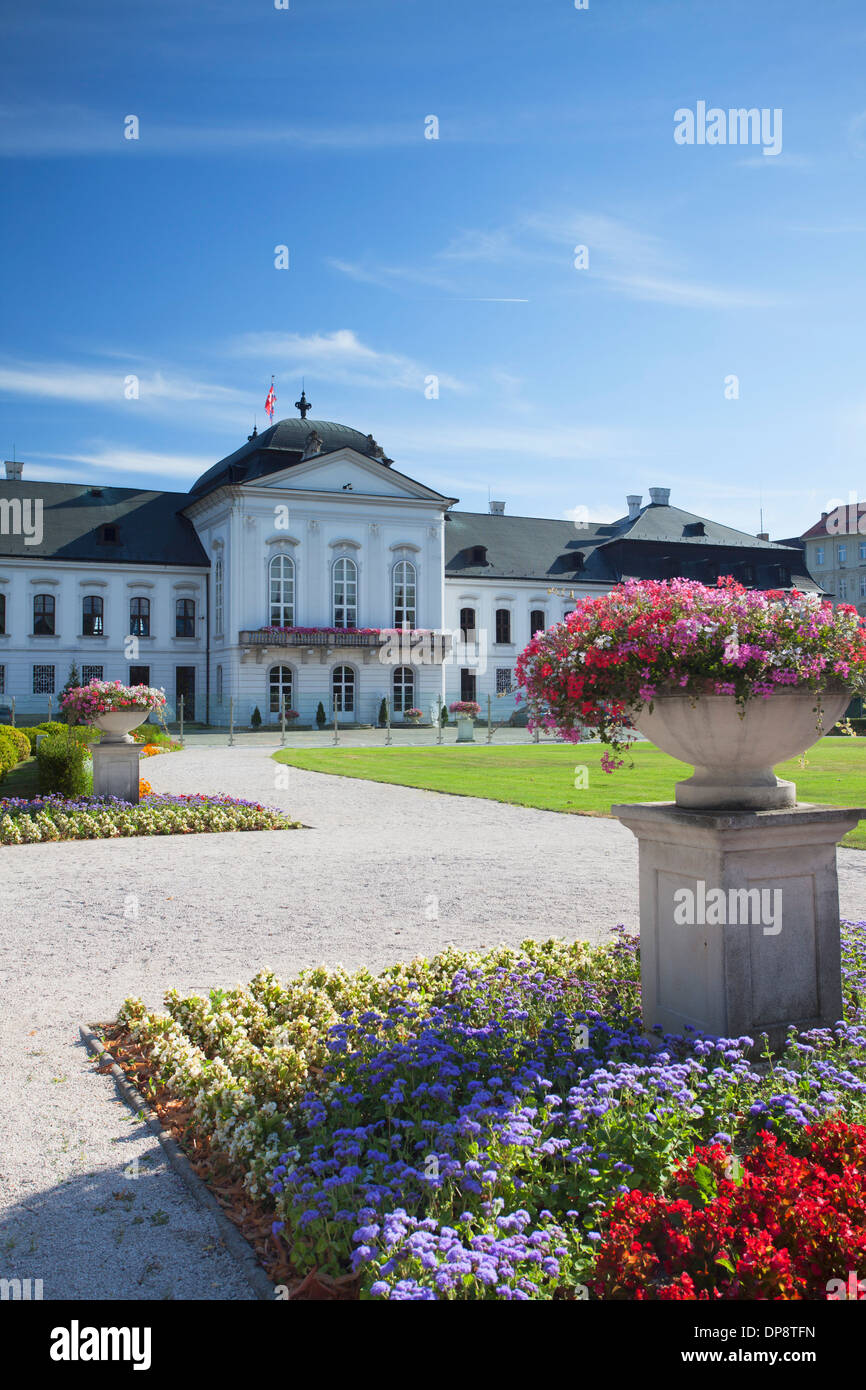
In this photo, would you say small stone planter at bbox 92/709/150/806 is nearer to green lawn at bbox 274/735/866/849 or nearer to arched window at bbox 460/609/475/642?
green lawn at bbox 274/735/866/849

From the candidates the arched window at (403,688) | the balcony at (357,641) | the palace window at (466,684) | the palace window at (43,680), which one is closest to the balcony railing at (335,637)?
the balcony at (357,641)

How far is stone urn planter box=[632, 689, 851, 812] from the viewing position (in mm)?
4070

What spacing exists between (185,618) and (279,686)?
6.62m

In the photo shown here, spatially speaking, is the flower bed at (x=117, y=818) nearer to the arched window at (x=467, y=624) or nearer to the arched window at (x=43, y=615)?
the arched window at (x=43, y=615)

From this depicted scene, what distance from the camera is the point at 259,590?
4588cm

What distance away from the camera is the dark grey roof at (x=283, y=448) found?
156 ft

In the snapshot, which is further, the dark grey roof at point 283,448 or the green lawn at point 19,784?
the dark grey roof at point 283,448

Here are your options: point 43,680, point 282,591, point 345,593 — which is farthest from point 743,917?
point 43,680

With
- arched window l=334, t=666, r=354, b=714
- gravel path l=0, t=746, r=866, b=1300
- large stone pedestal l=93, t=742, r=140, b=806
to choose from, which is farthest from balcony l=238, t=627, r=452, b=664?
large stone pedestal l=93, t=742, r=140, b=806

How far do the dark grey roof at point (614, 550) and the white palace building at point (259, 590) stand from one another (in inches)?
91.1
